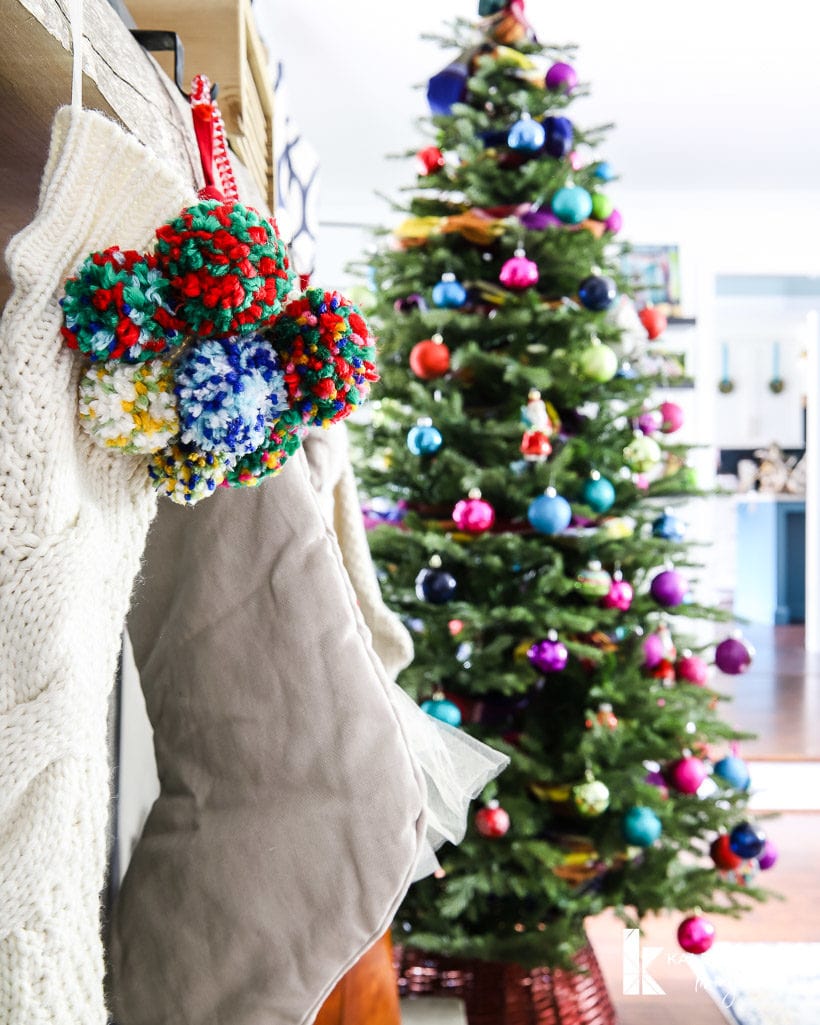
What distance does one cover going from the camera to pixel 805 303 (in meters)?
7.97

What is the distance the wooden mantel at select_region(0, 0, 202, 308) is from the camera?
56 cm

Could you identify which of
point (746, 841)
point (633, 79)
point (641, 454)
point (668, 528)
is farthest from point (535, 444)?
point (633, 79)

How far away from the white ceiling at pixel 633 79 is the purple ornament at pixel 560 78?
0.54 meters

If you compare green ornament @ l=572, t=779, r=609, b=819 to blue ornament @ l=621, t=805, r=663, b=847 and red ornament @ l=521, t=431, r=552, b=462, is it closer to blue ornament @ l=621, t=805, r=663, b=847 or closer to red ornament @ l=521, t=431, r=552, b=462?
blue ornament @ l=621, t=805, r=663, b=847

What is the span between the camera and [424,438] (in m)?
1.72

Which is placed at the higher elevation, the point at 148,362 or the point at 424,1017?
the point at 148,362

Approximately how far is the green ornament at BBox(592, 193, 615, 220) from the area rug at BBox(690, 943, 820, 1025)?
1.72m

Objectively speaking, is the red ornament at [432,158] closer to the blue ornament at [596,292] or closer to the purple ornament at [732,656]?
the blue ornament at [596,292]

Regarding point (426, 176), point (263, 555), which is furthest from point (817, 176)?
point (263, 555)

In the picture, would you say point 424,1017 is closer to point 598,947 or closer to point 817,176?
point 598,947

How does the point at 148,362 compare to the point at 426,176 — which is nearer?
the point at 148,362

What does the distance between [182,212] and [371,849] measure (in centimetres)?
43

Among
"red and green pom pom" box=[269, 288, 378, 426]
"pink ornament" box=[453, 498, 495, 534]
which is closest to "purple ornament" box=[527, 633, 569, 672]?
"pink ornament" box=[453, 498, 495, 534]

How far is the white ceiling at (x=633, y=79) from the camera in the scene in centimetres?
288
